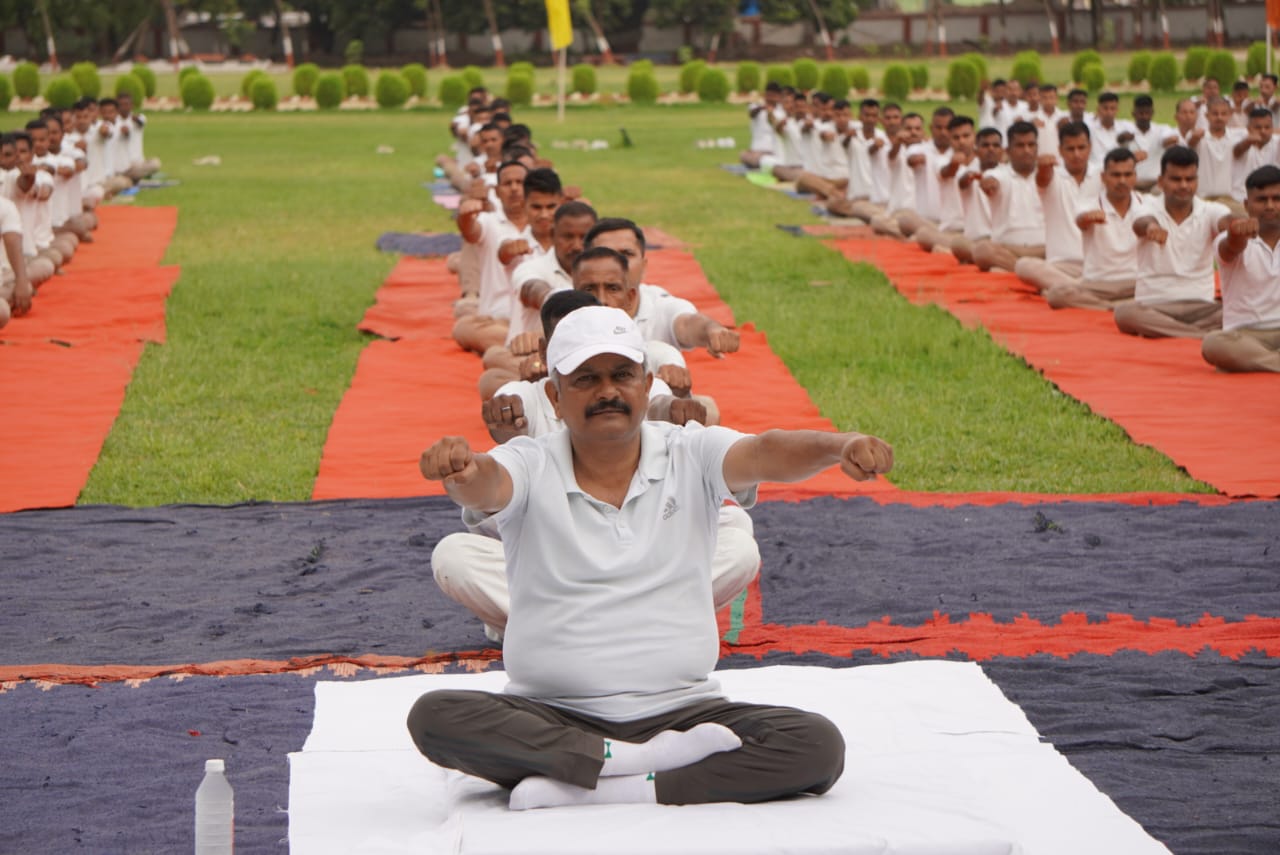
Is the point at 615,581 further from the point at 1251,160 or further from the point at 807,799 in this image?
the point at 1251,160

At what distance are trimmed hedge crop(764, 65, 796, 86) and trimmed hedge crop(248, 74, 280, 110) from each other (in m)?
9.89

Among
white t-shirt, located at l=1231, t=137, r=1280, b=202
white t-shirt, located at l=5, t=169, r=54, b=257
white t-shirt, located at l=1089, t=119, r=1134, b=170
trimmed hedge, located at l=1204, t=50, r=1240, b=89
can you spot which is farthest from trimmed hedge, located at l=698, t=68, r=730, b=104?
white t-shirt, located at l=5, t=169, r=54, b=257

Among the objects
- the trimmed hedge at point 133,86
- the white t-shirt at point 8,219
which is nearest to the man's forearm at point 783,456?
the white t-shirt at point 8,219

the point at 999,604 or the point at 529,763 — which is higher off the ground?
the point at 529,763

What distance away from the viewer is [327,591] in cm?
602

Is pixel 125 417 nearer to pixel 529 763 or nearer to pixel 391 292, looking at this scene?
pixel 391 292

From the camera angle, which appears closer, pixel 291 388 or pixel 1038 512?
pixel 1038 512

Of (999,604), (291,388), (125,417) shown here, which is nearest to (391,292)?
(291,388)

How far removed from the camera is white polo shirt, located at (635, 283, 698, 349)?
265 inches

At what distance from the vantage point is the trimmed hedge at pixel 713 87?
120 ft

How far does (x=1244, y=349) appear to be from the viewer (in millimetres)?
9219

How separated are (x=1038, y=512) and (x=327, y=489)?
292 cm

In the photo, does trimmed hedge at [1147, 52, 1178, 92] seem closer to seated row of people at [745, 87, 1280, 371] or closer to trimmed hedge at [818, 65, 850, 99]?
trimmed hedge at [818, 65, 850, 99]

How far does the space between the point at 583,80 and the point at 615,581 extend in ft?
110
